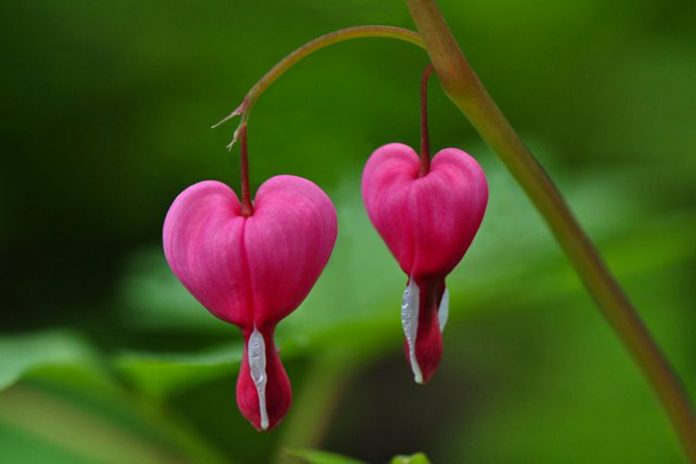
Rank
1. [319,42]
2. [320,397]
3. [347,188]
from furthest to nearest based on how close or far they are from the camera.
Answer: [347,188] → [320,397] → [319,42]

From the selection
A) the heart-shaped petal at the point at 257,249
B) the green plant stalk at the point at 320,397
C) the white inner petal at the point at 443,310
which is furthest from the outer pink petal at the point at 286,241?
the green plant stalk at the point at 320,397

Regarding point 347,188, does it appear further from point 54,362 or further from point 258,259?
point 258,259

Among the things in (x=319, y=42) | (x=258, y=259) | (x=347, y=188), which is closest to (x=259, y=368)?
(x=258, y=259)

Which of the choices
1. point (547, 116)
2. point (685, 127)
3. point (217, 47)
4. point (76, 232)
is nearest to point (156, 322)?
point (76, 232)

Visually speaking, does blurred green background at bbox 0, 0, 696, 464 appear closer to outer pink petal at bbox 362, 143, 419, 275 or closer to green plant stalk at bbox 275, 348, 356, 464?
green plant stalk at bbox 275, 348, 356, 464

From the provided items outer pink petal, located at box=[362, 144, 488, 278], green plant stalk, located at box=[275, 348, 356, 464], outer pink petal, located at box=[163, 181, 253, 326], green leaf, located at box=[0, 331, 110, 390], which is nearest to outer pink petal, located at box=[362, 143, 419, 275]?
outer pink petal, located at box=[362, 144, 488, 278]

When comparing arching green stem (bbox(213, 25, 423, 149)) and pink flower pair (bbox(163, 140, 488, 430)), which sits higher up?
arching green stem (bbox(213, 25, 423, 149))
